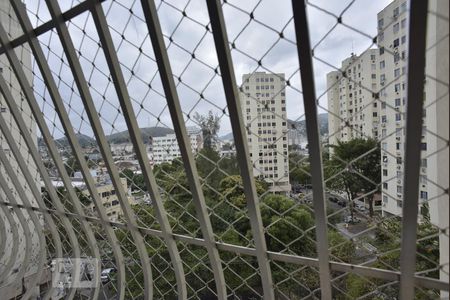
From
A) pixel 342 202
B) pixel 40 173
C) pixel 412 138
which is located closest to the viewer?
pixel 412 138

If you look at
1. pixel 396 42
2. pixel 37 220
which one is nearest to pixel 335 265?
pixel 396 42

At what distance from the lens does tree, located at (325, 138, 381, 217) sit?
1047 mm

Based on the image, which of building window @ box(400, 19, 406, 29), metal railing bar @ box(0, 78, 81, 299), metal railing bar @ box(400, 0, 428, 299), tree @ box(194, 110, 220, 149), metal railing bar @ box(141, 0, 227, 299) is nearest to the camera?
metal railing bar @ box(400, 0, 428, 299)

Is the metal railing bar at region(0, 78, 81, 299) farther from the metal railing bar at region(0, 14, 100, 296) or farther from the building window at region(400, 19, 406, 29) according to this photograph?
the building window at region(400, 19, 406, 29)

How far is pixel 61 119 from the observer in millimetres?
1805

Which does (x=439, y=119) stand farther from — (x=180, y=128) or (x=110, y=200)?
(x=110, y=200)

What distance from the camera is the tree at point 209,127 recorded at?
1.38 meters

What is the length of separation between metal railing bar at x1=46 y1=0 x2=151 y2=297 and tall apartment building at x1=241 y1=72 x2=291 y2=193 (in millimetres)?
828

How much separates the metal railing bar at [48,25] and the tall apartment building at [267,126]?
0.80m

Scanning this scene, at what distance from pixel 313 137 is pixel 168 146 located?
82 centimetres

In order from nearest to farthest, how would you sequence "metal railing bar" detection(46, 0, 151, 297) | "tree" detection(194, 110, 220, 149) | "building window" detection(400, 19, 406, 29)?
1. "building window" detection(400, 19, 406, 29)
2. "tree" detection(194, 110, 220, 149)
3. "metal railing bar" detection(46, 0, 151, 297)

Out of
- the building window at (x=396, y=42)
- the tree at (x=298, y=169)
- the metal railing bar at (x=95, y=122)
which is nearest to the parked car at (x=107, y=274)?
the metal railing bar at (x=95, y=122)

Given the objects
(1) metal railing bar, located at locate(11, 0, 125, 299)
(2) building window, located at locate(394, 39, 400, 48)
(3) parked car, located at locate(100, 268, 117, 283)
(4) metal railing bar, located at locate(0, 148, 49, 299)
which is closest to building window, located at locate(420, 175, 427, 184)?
(2) building window, located at locate(394, 39, 400, 48)

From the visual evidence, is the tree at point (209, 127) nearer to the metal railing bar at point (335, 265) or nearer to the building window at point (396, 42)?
the metal railing bar at point (335, 265)
